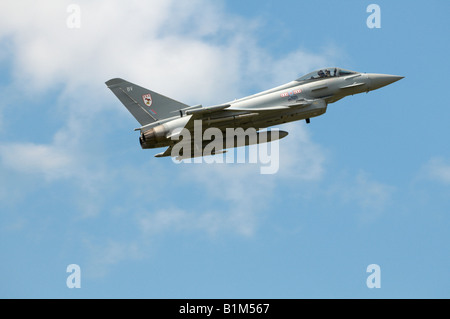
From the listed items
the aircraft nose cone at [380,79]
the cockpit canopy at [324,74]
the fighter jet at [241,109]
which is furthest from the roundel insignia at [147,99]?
the aircraft nose cone at [380,79]

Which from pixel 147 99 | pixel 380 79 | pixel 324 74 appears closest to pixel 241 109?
pixel 324 74

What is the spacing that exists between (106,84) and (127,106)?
5.55ft

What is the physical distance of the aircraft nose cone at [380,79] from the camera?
35594mm

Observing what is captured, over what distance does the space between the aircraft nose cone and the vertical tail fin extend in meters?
9.54

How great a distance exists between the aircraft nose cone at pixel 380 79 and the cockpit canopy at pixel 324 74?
3.85ft

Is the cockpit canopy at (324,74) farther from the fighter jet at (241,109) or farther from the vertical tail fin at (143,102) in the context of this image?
the vertical tail fin at (143,102)

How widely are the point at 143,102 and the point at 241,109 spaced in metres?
5.35

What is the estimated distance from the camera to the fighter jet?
111 ft

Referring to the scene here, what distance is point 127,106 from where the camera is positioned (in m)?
35.7

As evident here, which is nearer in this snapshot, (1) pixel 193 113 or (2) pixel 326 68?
(1) pixel 193 113

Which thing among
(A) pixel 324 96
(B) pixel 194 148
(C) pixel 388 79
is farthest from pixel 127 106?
(C) pixel 388 79

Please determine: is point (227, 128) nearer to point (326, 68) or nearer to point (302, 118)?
point (302, 118)

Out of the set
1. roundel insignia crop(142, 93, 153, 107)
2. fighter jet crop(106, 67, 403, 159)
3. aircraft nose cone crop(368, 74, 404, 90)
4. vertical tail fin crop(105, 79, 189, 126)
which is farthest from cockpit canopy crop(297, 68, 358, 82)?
roundel insignia crop(142, 93, 153, 107)

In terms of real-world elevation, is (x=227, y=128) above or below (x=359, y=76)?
below
